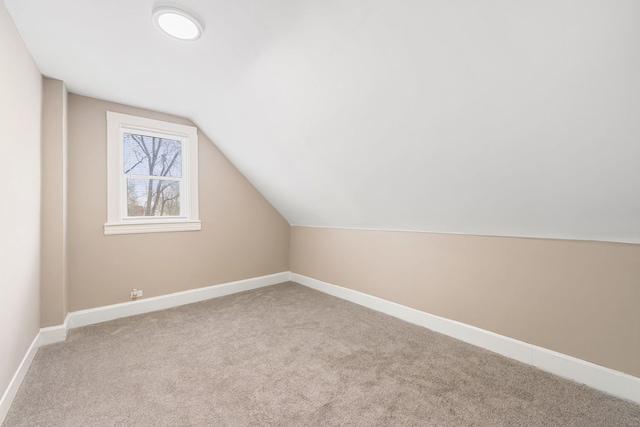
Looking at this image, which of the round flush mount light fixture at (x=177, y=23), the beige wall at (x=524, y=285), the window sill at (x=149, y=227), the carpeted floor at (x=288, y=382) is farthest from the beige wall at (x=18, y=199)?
the beige wall at (x=524, y=285)

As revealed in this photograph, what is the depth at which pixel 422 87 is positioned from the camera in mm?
1620

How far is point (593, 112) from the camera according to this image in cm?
131

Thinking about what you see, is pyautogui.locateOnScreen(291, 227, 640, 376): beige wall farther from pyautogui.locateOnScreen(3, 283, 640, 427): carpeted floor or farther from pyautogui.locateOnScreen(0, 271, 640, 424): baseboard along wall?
pyautogui.locateOnScreen(3, 283, 640, 427): carpeted floor

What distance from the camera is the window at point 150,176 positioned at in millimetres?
2938

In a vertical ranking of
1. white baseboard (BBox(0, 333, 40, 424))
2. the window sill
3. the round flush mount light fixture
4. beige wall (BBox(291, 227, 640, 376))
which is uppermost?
the round flush mount light fixture

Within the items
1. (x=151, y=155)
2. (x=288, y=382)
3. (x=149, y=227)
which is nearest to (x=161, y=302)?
(x=149, y=227)

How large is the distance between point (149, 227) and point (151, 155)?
0.83 meters

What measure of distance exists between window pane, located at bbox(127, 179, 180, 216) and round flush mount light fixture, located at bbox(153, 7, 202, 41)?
1967mm

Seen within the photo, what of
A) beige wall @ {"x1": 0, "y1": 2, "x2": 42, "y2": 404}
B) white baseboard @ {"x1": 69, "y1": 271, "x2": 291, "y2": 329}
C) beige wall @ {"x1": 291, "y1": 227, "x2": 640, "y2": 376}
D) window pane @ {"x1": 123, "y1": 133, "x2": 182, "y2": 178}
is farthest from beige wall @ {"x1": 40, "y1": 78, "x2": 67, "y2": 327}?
beige wall @ {"x1": 291, "y1": 227, "x2": 640, "y2": 376}

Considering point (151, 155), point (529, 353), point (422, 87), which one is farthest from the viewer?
point (151, 155)

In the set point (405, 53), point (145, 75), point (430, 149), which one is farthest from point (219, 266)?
point (405, 53)

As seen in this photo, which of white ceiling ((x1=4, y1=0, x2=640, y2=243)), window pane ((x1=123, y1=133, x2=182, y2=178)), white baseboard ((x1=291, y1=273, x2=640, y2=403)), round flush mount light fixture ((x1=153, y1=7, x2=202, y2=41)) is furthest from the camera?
window pane ((x1=123, y1=133, x2=182, y2=178))

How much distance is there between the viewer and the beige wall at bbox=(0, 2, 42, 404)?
1.59 m

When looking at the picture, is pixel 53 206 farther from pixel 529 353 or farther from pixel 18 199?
pixel 529 353
